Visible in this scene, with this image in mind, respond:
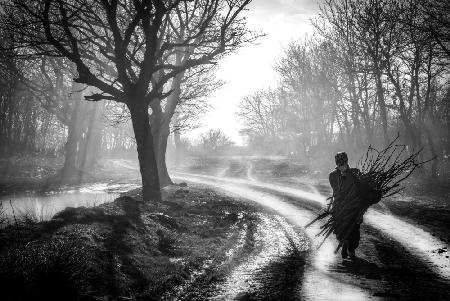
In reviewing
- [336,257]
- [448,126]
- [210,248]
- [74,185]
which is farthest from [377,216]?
[448,126]

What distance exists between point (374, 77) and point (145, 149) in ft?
53.7

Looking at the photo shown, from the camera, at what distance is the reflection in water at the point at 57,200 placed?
1312 cm

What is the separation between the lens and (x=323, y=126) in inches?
1515

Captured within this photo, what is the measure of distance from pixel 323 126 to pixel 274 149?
28.3m

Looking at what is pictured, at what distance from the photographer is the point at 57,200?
53.2 feet

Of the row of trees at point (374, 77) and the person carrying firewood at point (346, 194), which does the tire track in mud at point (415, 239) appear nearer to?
the person carrying firewood at point (346, 194)

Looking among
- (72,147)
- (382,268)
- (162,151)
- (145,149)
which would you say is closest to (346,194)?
(382,268)

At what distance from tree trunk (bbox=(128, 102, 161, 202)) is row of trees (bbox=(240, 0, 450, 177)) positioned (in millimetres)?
11860

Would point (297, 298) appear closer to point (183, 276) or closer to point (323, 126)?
point (183, 276)

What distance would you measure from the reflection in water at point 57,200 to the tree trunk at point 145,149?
94.5 inches

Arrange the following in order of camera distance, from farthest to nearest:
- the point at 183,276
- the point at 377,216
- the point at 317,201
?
1. the point at 317,201
2. the point at 377,216
3. the point at 183,276

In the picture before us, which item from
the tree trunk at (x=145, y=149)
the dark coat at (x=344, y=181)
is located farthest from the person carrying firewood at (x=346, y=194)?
the tree trunk at (x=145, y=149)

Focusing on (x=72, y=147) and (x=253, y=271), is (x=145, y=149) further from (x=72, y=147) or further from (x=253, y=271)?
(x=72, y=147)

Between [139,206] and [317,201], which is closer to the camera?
[139,206]
